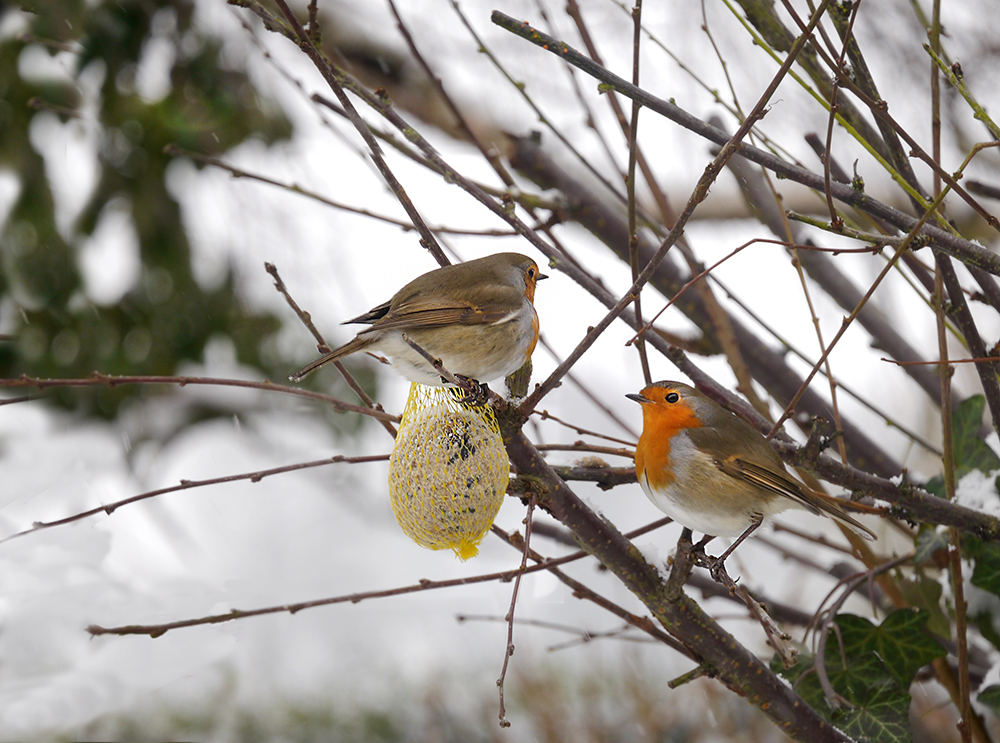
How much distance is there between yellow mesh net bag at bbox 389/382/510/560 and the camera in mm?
1223

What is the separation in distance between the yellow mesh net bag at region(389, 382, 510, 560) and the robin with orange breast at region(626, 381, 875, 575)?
0.26 meters

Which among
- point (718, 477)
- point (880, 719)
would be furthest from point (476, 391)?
point (880, 719)

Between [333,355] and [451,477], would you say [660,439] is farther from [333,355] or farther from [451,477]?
[333,355]

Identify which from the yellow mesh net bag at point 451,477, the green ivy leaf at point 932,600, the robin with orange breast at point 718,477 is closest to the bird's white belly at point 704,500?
the robin with orange breast at point 718,477

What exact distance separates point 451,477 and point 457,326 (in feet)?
0.95

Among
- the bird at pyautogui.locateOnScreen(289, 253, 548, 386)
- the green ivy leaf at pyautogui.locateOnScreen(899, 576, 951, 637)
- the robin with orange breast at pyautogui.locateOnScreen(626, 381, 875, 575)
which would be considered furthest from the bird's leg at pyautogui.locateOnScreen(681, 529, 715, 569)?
the green ivy leaf at pyautogui.locateOnScreen(899, 576, 951, 637)

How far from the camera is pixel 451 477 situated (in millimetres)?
1240

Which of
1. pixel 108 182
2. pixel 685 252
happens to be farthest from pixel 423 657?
pixel 685 252

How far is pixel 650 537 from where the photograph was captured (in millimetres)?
4230

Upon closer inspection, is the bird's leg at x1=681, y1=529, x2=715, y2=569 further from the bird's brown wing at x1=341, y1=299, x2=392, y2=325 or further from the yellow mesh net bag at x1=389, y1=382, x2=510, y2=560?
the bird's brown wing at x1=341, y1=299, x2=392, y2=325

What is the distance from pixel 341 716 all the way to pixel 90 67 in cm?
341

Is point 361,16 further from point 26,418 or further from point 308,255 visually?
point 26,418

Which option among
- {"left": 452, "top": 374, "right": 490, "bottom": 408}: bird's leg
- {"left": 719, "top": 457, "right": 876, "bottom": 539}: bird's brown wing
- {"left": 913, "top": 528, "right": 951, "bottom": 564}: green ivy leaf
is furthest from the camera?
{"left": 913, "top": 528, "right": 951, "bottom": 564}: green ivy leaf

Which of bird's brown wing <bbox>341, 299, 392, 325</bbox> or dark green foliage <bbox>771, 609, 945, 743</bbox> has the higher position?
bird's brown wing <bbox>341, 299, 392, 325</bbox>
